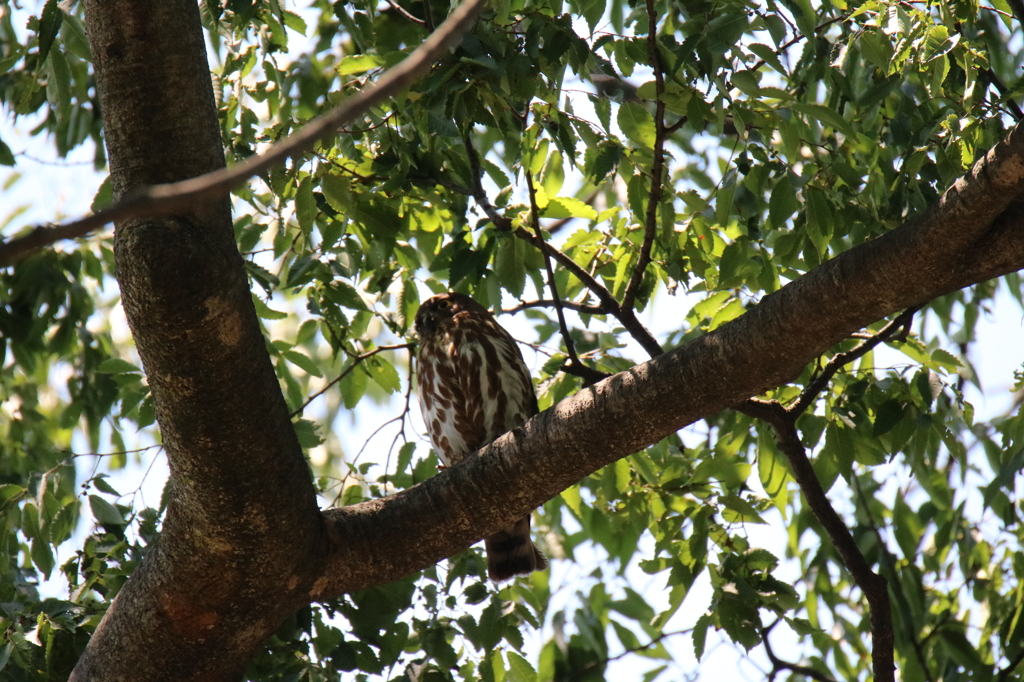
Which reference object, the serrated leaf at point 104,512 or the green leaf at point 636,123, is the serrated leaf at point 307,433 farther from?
the green leaf at point 636,123

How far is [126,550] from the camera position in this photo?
128 inches

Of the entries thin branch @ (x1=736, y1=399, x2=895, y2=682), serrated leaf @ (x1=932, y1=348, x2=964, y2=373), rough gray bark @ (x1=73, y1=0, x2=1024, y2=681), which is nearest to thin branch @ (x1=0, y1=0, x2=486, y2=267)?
rough gray bark @ (x1=73, y1=0, x2=1024, y2=681)

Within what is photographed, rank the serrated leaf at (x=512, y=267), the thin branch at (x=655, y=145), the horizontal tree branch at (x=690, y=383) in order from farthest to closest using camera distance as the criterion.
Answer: the serrated leaf at (x=512, y=267) → the thin branch at (x=655, y=145) → the horizontal tree branch at (x=690, y=383)

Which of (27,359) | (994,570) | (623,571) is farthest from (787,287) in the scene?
(27,359)

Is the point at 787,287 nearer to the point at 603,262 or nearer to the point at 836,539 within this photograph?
the point at 836,539

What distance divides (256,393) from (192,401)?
151 millimetres

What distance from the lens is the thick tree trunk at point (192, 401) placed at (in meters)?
2.12

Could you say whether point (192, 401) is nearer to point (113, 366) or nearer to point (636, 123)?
point (113, 366)

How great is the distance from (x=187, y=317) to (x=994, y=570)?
3.85 m

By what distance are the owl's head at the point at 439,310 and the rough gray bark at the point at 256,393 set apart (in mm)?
1849

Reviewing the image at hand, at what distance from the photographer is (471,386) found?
427 cm

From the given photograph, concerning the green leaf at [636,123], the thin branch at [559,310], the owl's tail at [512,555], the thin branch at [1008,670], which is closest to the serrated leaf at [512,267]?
the thin branch at [559,310]

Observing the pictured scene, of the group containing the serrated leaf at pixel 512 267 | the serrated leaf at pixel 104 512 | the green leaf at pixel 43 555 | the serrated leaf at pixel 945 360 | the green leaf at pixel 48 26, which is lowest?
the serrated leaf at pixel 945 360

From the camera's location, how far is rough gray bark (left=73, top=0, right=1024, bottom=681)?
2072 mm
